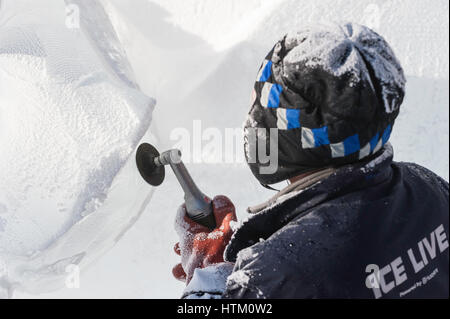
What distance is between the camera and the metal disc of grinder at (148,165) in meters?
1.12

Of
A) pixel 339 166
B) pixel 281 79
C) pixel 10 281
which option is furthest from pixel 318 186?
pixel 10 281

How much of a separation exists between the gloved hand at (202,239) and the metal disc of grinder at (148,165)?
14 centimetres

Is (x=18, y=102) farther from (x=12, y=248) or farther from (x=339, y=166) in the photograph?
(x=339, y=166)

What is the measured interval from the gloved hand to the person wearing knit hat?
210 mm

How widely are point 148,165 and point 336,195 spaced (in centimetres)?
66

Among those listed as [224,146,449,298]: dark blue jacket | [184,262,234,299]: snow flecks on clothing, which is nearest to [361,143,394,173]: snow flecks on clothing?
[224,146,449,298]: dark blue jacket

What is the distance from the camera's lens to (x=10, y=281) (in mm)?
1321

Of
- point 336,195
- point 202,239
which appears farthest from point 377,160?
point 202,239

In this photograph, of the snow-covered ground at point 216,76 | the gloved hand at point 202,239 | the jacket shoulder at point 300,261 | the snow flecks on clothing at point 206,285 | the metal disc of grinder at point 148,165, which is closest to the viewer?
the jacket shoulder at point 300,261

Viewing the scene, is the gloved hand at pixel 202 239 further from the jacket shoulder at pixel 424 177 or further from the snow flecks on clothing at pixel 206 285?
the jacket shoulder at pixel 424 177

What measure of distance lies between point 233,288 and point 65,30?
1121mm

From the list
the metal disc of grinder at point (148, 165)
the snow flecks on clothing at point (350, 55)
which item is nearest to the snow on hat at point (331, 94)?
the snow flecks on clothing at point (350, 55)

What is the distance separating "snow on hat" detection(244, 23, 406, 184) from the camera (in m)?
0.56

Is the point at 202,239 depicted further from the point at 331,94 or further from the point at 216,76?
the point at 216,76
